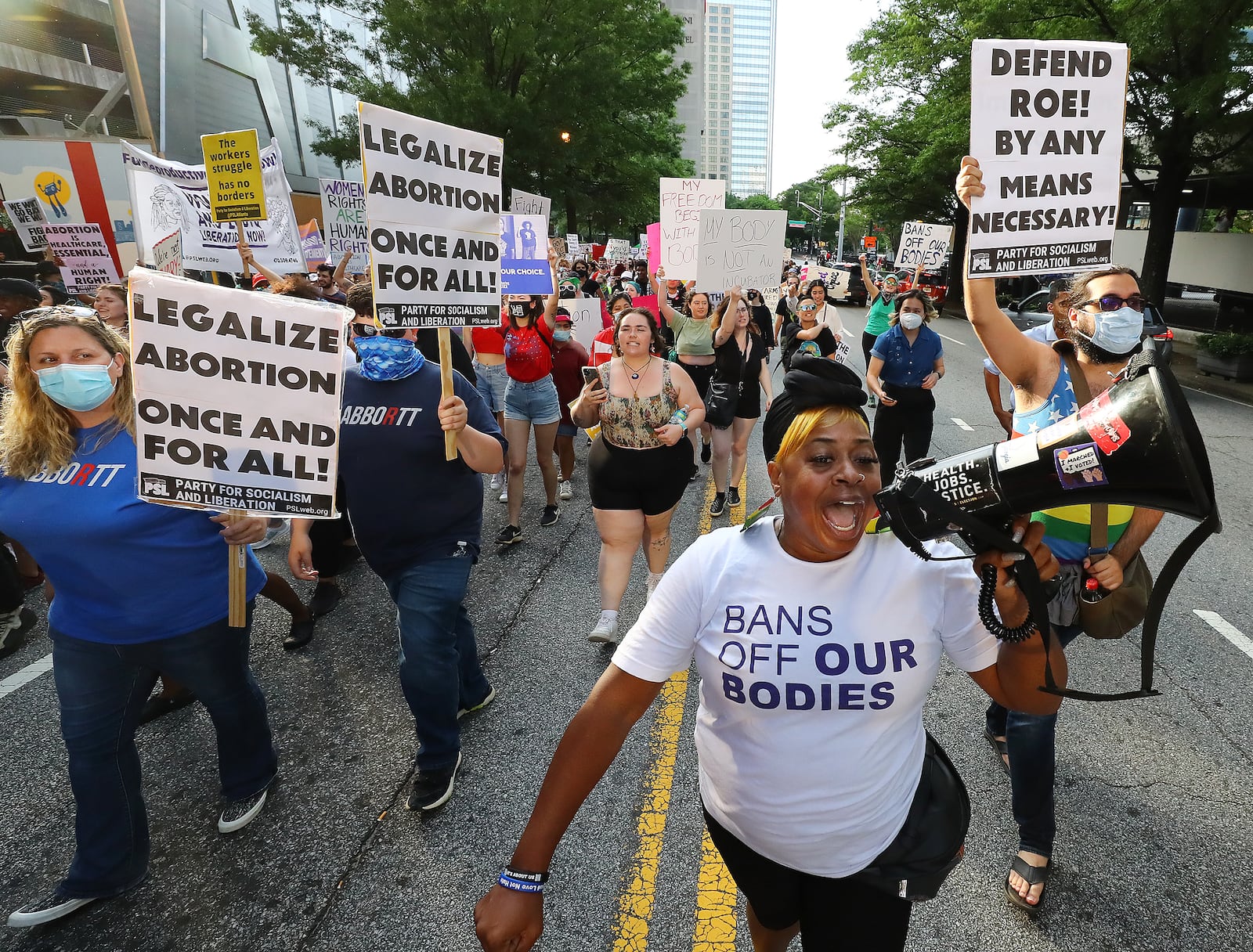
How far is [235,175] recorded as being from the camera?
6.67 meters

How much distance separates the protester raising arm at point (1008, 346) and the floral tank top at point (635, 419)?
1795 millimetres

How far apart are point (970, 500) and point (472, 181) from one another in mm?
2889

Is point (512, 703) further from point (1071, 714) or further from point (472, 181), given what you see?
point (1071, 714)

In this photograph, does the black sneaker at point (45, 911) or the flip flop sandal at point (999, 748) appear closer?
the black sneaker at point (45, 911)

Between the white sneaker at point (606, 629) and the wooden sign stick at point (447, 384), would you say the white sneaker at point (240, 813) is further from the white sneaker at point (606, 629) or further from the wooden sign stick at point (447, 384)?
the white sneaker at point (606, 629)

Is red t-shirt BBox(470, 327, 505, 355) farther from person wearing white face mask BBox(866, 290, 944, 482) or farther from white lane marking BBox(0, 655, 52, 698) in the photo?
white lane marking BBox(0, 655, 52, 698)

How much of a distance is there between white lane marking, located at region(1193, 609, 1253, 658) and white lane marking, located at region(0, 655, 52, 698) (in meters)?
6.85

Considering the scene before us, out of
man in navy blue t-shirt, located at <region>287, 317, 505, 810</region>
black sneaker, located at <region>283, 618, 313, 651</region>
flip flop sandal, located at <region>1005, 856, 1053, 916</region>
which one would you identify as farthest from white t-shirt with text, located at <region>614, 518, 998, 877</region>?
black sneaker, located at <region>283, 618, 313, 651</region>

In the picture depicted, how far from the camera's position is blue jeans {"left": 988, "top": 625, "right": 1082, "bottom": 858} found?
2.38 meters

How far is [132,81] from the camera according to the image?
22.3 m

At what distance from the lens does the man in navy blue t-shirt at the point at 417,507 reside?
2.86 m

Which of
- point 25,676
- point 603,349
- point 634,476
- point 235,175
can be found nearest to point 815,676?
point 634,476

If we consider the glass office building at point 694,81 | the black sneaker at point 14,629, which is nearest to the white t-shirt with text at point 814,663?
the black sneaker at point 14,629

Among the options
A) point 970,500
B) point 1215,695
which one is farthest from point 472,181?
point 1215,695
